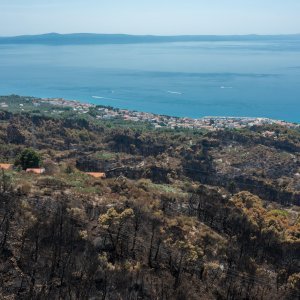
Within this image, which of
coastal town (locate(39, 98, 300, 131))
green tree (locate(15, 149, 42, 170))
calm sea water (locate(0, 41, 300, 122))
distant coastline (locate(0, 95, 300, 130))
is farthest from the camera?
calm sea water (locate(0, 41, 300, 122))

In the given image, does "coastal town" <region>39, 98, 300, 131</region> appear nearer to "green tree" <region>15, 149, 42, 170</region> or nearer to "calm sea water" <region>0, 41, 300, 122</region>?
"calm sea water" <region>0, 41, 300, 122</region>

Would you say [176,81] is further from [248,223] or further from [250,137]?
[248,223]

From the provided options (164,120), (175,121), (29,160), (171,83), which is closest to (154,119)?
(164,120)

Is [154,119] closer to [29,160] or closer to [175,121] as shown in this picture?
[175,121]

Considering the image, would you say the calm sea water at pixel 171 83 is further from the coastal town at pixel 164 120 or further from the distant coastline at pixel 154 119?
the coastal town at pixel 164 120

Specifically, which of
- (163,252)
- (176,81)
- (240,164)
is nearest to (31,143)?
(240,164)

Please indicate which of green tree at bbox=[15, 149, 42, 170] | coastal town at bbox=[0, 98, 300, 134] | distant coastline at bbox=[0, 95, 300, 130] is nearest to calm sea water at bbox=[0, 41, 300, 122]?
distant coastline at bbox=[0, 95, 300, 130]

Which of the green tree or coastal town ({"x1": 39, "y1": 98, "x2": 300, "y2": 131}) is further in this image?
coastal town ({"x1": 39, "y1": 98, "x2": 300, "y2": 131})

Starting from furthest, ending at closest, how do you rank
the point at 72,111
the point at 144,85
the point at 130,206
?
1. the point at 144,85
2. the point at 72,111
3. the point at 130,206

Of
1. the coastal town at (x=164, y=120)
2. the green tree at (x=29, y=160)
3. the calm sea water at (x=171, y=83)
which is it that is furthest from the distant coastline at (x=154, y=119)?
the green tree at (x=29, y=160)
